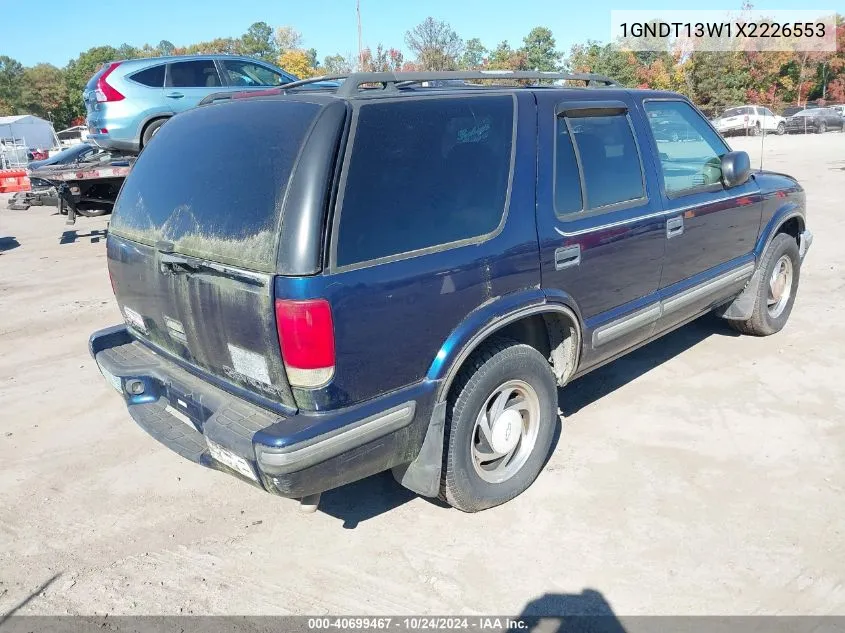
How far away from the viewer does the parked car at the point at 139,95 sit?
897cm

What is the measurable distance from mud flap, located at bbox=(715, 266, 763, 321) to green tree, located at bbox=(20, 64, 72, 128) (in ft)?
253

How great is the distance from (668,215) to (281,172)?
7.81 ft

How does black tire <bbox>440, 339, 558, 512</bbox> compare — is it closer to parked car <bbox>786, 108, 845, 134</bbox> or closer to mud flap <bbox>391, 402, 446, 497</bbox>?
mud flap <bbox>391, 402, 446, 497</bbox>

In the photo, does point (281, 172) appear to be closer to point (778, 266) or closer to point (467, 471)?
point (467, 471)

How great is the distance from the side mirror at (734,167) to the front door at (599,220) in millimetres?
743

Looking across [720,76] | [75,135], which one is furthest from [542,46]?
[75,135]

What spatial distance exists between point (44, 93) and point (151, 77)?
70.5 m

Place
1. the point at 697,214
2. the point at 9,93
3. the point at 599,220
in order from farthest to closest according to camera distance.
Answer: the point at 9,93, the point at 697,214, the point at 599,220

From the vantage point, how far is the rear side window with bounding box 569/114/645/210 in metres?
3.36

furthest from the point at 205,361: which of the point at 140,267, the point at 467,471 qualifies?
the point at 467,471

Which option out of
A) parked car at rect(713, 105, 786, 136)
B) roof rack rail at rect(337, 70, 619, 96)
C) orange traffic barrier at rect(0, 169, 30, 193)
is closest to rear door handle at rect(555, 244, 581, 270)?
roof rack rail at rect(337, 70, 619, 96)

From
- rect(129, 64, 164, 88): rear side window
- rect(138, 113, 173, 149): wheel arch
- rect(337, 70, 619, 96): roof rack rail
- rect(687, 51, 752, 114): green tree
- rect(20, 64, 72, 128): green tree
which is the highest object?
rect(20, 64, 72, 128): green tree

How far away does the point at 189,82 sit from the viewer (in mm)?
9430

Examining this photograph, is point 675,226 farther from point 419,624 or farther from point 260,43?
point 260,43
